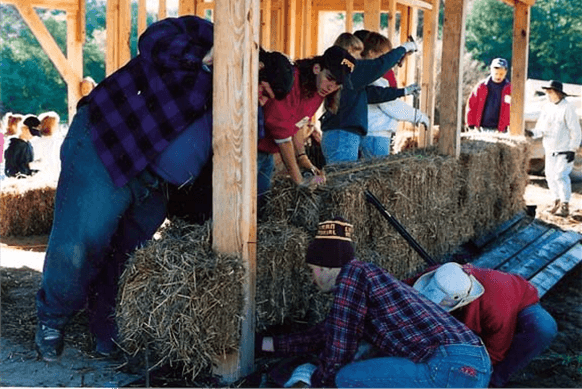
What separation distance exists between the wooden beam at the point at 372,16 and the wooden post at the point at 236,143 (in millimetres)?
5814

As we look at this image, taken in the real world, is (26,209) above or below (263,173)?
below

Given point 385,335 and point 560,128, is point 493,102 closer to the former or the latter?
point 560,128

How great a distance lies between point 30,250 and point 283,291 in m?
4.42

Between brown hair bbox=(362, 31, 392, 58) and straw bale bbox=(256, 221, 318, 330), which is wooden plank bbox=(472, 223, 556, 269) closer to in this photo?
brown hair bbox=(362, 31, 392, 58)

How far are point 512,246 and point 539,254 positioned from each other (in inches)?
14.3

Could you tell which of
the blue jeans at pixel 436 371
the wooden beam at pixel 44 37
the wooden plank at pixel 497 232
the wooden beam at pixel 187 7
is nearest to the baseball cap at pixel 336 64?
the blue jeans at pixel 436 371

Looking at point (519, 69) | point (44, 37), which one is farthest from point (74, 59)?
point (519, 69)

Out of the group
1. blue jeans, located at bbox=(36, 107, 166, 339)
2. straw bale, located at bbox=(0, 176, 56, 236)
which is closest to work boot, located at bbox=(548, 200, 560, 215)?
straw bale, located at bbox=(0, 176, 56, 236)

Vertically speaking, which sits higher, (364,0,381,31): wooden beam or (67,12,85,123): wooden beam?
(364,0,381,31): wooden beam

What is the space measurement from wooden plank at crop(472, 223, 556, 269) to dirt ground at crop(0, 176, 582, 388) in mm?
540

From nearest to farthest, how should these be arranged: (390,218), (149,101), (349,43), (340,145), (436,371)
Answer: (436,371), (149,101), (390,218), (349,43), (340,145)

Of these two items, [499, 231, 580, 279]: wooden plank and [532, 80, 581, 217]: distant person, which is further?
[532, 80, 581, 217]: distant person

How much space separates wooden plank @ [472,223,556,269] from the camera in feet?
25.2

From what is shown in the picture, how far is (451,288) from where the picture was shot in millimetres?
4156
